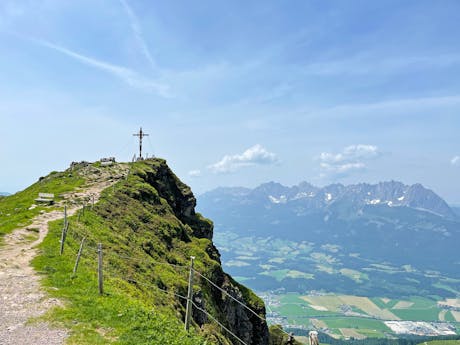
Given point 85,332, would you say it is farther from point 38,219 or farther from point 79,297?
point 38,219

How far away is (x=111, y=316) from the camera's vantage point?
2045cm

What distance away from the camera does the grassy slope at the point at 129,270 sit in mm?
19516

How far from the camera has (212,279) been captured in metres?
54.1

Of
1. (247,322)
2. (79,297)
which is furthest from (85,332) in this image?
(247,322)

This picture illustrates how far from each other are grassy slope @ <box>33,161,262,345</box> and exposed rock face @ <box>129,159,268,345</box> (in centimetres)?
56

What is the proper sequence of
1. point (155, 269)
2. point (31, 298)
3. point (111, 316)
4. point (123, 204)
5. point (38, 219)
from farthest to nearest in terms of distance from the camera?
point (123, 204)
point (38, 219)
point (155, 269)
point (31, 298)
point (111, 316)

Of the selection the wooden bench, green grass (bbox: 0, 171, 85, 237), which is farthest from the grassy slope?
the wooden bench

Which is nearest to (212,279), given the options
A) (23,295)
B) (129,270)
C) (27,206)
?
(129,270)

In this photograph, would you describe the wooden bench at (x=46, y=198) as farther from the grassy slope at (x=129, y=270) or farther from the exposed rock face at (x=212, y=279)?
the exposed rock face at (x=212, y=279)

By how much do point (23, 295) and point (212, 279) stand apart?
33.9 metres

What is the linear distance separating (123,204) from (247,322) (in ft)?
90.5

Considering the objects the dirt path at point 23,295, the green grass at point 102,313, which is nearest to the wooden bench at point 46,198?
the dirt path at point 23,295

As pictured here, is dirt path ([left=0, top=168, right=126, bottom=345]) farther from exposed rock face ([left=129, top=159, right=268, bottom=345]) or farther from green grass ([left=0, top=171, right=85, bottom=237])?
exposed rock face ([left=129, top=159, right=268, bottom=345])

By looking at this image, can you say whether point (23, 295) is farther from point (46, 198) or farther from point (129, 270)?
point (46, 198)
